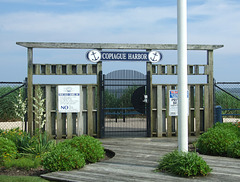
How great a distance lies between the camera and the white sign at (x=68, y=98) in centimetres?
1247

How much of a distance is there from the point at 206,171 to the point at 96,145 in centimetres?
272

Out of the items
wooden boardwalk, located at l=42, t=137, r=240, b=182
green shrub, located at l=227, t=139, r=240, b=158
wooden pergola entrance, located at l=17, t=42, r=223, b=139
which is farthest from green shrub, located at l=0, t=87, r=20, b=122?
green shrub, located at l=227, t=139, r=240, b=158

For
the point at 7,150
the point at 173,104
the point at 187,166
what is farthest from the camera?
the point at 173,104

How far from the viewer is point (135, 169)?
736 cm

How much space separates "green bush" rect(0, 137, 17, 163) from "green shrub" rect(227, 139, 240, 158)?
532 centimetres

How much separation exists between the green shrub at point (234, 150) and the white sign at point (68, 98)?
5721mm

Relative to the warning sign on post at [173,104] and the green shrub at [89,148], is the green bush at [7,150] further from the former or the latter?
the warning sign on post at [173,104]

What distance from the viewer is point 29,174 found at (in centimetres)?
759

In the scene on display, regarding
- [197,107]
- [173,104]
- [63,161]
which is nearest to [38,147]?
[63,161]

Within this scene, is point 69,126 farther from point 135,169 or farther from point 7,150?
point 135,169

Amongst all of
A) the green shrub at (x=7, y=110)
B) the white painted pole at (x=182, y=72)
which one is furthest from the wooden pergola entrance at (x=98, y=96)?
the green shrub at (x=7, y=110)

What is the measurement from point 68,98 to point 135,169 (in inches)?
228

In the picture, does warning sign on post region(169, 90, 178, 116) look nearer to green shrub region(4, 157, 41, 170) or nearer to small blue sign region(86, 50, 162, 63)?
small blue sign region(86, 50, 162, 63)

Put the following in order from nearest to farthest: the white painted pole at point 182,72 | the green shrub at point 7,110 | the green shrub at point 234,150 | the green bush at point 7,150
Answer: the white painted pole at point 182,72
the green bush at point 7,150
the green shrub at point 234,150
the green shrub at point 7,110
